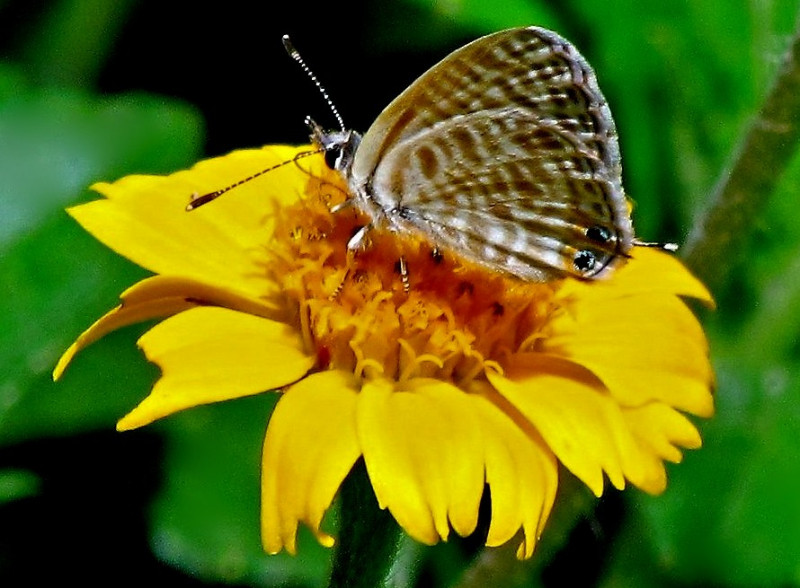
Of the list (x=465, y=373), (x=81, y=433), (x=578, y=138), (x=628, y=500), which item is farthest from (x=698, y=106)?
(x=81, y=433)

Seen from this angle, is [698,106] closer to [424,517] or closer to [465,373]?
[465,373]

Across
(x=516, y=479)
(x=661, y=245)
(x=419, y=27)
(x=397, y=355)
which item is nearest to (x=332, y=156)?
(x=397, y=355)

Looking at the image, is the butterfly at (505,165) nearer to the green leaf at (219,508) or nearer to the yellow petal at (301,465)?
the yellow petal at (301,465)

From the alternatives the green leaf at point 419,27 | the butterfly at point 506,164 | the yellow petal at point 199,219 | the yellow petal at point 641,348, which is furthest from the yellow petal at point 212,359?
the green leaf at point 419,27

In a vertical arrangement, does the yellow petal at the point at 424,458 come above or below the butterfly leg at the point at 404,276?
below

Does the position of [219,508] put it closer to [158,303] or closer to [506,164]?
[158,303]

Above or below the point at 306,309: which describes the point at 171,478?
below
